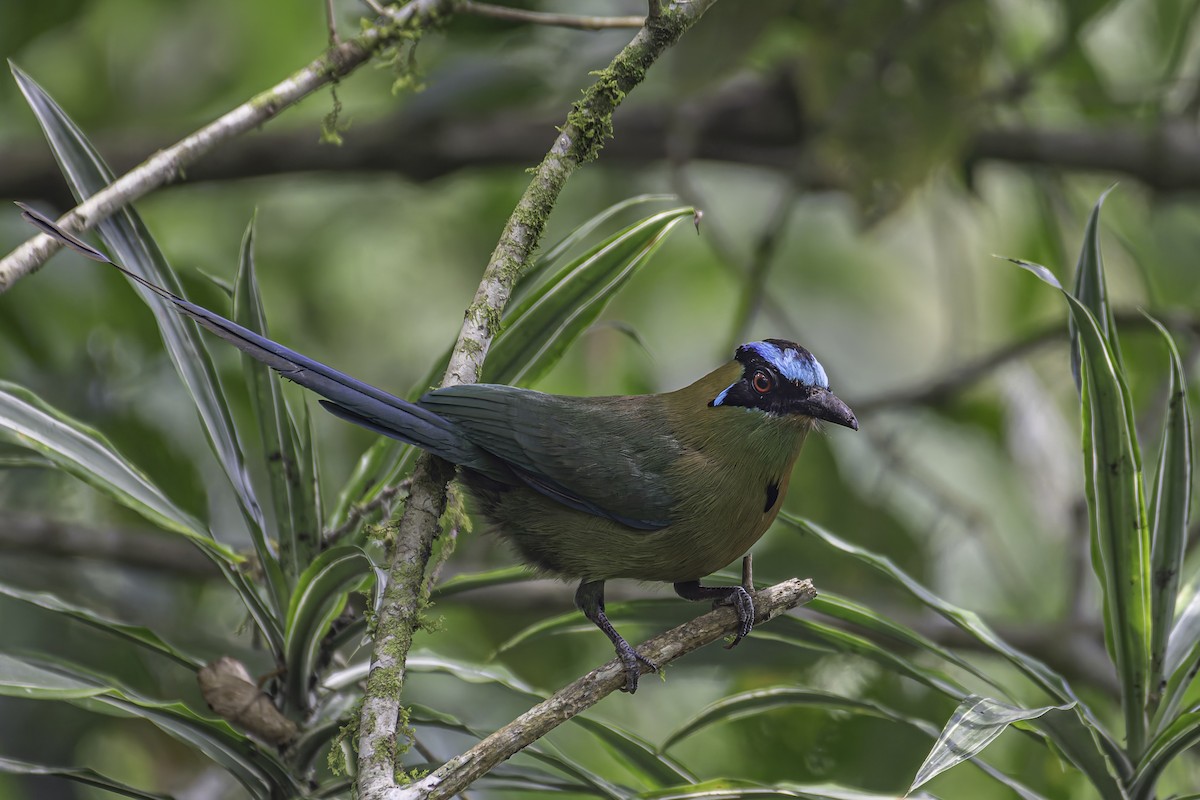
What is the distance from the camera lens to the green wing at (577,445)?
2.28m

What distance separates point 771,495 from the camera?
8.15 ft

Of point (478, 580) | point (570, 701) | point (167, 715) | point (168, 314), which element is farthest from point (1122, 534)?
point (168, 314)

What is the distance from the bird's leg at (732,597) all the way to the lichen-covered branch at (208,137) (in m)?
1.30

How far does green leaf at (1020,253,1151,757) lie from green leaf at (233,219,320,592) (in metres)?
1.55

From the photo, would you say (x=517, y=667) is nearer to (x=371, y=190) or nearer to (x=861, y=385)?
(x=371, y=190)

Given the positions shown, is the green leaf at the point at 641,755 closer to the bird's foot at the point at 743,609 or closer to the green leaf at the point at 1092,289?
the bird's foot at the point at 743,609

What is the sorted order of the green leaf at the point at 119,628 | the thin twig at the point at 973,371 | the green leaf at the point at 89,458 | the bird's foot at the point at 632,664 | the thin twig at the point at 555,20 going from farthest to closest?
the thin twig at the point at 973,371
the thin twig at the point at 555,20
the green leaf at the point at 119,628
the green leaf at the point at 89,458
the bird's foot at the point at 632,664

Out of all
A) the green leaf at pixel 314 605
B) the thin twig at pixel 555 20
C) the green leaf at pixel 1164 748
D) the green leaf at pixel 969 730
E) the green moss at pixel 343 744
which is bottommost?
the green leaf at pixel 1164 748

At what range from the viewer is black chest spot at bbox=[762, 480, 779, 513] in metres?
2.48

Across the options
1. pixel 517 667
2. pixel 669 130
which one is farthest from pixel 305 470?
pixel 669 130

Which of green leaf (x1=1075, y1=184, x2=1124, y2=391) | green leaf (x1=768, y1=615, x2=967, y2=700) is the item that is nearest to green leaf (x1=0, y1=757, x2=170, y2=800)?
green leaf (x1=768, y1=615, x2=967, y2=700)

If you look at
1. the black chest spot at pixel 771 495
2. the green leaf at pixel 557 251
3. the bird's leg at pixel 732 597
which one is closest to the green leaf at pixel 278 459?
the green leaf at pixel 557 251

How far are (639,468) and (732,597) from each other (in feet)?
1.11

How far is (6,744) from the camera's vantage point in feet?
11.2
